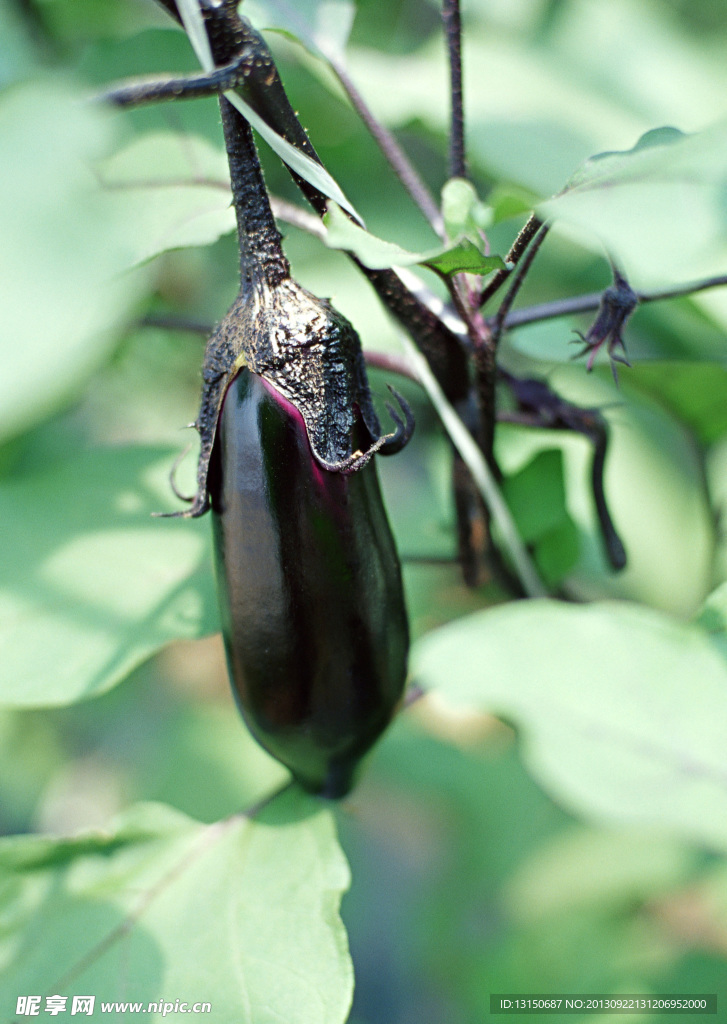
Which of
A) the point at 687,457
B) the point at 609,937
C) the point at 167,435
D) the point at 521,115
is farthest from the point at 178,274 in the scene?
the point at 609,937

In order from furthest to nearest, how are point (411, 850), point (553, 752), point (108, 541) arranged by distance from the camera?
point (411, 850)
point (108, 541)
point (553, 752)

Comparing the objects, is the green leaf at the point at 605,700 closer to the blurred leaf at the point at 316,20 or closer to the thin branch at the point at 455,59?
the thin branch at the point at 455,59

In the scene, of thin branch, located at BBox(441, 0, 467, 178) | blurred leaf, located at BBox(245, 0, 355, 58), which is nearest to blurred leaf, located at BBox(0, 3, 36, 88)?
blurred leaf, located at BBox(245, 0, 355, 58)

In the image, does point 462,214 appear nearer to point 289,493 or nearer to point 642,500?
point 289,493

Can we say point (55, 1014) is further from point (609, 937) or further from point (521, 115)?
point (521, 115)

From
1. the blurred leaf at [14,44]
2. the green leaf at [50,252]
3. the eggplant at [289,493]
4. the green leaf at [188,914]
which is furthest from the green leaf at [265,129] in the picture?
the blurred leaf at [14,44]

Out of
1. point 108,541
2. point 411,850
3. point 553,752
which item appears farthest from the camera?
point 411,850
